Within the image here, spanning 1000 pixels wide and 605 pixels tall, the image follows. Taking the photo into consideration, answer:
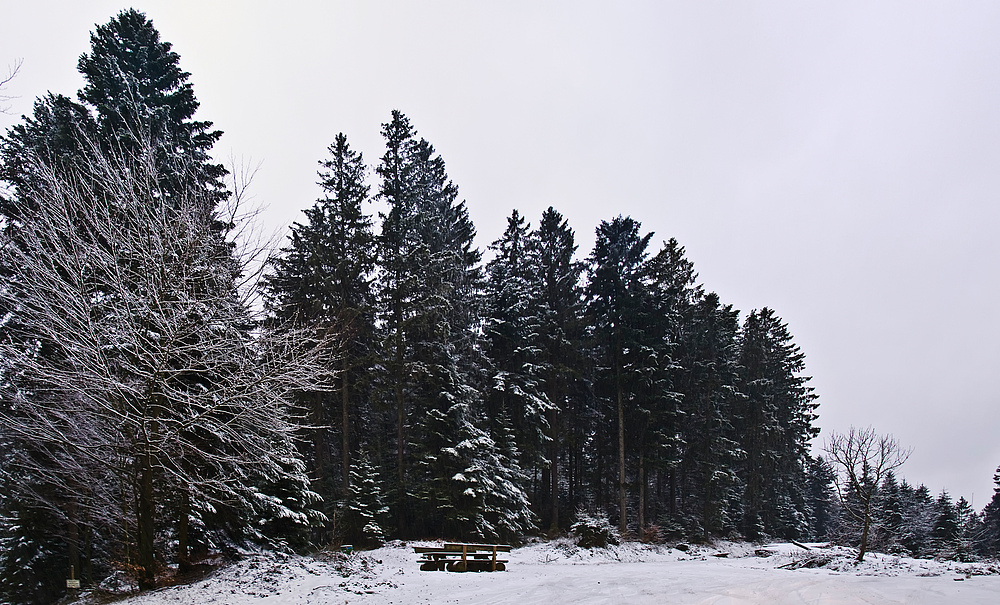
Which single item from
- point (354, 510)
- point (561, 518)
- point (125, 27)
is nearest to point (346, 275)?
point (354, 510)

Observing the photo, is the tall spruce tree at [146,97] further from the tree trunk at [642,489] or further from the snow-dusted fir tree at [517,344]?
the tree trunk at [642,489]

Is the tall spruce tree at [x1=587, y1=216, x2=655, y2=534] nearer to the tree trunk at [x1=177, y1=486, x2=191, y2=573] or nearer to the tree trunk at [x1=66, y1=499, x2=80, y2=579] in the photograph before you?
the tree trunk at [x1=177, y1=486, x2=191, y2=573]

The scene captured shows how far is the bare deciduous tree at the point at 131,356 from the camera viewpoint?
8.62m

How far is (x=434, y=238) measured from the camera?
81.4 ft

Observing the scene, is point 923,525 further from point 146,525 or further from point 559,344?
point 146,525

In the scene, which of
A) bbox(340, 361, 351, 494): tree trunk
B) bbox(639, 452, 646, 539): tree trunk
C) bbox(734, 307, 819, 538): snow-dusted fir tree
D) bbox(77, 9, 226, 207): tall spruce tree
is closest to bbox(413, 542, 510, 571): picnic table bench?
bbox(340, 361, 351, 494): tree trunk

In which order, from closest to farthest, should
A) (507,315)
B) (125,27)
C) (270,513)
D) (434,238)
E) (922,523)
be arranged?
(270,513)
(125,27)
(434,238)
(507,315)
(922,523)

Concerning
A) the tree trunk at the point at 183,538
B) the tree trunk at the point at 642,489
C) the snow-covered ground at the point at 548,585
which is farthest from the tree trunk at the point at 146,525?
the tree trunk at the point at 642,489

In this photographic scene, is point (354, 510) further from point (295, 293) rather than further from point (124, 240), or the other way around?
point (124, 240)

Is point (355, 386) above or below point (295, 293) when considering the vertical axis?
below

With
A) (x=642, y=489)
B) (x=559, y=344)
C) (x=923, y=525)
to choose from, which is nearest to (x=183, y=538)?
(x=559, y=344)

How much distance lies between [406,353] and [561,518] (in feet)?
44.7

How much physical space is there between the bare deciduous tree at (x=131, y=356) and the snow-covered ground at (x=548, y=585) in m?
1.80

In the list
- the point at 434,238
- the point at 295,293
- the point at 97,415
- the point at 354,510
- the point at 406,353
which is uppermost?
the point at 434,238
